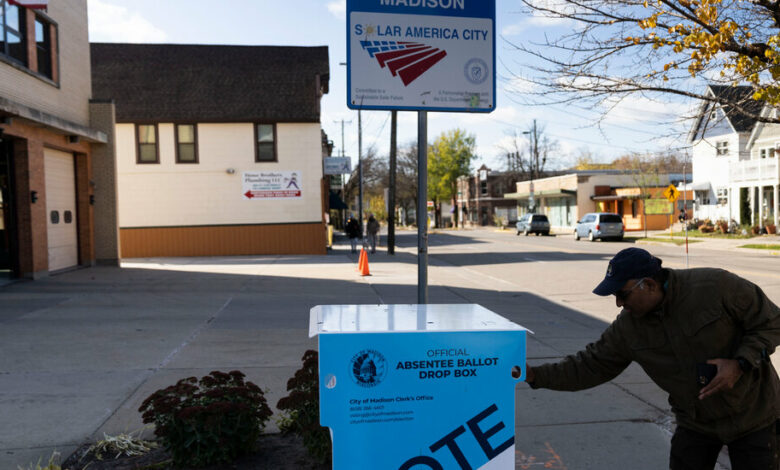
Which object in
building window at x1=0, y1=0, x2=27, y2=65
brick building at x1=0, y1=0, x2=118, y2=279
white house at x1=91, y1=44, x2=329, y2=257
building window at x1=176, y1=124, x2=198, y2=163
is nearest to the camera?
building window at x1=0, y1=0, x2=27, y2=65

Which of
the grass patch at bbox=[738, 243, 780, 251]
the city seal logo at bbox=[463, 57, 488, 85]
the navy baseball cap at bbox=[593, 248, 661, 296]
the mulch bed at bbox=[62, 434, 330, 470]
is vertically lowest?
the grass patch at bbox=[738, 243, 780, 251]

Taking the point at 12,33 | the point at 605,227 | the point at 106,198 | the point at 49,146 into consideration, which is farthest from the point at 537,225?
the point at 12,33

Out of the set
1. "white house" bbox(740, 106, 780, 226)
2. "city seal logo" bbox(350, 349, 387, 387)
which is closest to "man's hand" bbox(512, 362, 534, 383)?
"city seal logo" bbox(350, 349, 387, 387)

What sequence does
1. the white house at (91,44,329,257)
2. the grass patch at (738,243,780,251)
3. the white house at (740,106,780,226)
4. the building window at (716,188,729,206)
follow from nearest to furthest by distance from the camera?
the grass patch at (738,243,780,251) < the white house at (91,44,329,257) < the white house at (740,106,780,226) < the building window at (716,188,729,206)

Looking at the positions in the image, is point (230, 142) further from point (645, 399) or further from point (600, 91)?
point (645, 399)

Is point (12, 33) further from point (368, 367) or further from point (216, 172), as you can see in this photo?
point (368, 367)

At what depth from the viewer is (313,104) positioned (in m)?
26.1

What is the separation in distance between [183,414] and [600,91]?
8.65 metres

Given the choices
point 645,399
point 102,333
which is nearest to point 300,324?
point 102,333

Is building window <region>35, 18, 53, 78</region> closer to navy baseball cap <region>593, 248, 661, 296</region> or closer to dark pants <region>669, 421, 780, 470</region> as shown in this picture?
navy baseball cap <region>593, 248, 661, 296</region>

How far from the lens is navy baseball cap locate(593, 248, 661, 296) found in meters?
2.75

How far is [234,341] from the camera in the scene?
8016 mm

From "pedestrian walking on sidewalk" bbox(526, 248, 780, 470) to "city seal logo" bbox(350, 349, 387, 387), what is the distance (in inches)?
39.0

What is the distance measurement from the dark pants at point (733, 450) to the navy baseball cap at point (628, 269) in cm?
83
